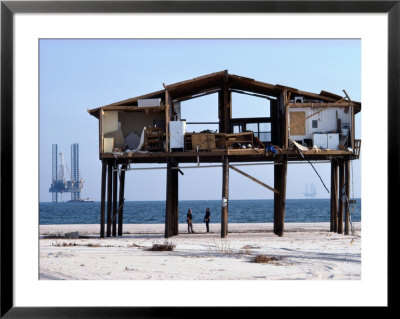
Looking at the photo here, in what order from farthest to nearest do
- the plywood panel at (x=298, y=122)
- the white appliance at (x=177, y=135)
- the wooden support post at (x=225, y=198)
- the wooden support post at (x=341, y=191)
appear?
the wooden support post at (x=341, y=191)
the plywood panel at (x=298, y=122)
the white appliance at (x=177, y=135)
the wooden support post at (x=225, y=198)

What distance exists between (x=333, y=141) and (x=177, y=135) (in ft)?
26.1

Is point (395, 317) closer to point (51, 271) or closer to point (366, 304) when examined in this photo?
point (366, 304)

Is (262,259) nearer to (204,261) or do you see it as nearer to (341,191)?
(204,261)

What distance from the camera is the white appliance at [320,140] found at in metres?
30.4

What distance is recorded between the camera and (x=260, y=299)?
474 inches

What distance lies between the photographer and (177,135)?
29.9 m

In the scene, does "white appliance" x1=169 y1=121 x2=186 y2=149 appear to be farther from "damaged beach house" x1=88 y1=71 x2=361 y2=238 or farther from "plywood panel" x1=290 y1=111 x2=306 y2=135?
"plywood panel" x1=290 y1=111 x2=306 y2=135

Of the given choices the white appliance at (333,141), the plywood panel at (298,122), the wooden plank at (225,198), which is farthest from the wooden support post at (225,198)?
the white appliance at (333,141)

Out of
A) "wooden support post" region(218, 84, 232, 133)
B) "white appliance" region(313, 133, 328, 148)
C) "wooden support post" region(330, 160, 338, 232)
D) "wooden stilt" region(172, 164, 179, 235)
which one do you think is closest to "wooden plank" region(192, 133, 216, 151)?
"wooden support post" region(218, 84, 232, 133)

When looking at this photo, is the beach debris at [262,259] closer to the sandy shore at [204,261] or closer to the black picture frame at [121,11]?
the sandy shore at [204,261]

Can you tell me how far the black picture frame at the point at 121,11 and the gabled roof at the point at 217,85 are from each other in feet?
58.8

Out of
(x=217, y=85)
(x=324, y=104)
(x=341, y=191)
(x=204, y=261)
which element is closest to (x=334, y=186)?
(x=341, y=191)

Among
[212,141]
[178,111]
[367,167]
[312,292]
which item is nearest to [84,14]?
[367,167]

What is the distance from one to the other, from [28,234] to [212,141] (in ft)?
59.5
